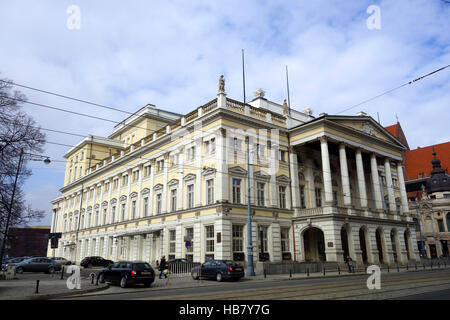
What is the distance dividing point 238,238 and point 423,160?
89.3 metres

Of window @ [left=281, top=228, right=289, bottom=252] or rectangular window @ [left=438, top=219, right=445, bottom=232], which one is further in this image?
rectangular window @ [left=438, top=219, right=445, bottom=232]

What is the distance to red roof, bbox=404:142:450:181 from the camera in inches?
3752

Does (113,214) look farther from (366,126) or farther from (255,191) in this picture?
(366,126)

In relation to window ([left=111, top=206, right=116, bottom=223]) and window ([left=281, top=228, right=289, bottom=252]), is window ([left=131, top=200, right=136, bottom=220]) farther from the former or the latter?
window ([left=281, top=228, right=289, bottom=252])

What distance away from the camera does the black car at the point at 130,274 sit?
18547 millimetres

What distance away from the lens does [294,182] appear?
37.4 metres

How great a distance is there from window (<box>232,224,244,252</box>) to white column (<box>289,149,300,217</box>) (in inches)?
293

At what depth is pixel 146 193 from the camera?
4303cm

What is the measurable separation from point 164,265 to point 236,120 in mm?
15431

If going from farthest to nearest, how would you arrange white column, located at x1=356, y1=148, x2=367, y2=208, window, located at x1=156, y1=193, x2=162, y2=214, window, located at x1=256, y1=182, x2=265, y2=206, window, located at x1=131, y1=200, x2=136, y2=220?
window, located at x1=131, y1=200, x2=136, y2=220, window, located at x1=156, y1=193, x2=162, y2=214, white column, located at x1=356, y1=148, x2=367, y2=208, window, located at x1=256, y1=182, x2=265, y2=206

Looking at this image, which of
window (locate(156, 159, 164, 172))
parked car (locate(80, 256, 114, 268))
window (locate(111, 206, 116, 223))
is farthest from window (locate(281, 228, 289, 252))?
window (locate(111, 206, 116, 223))

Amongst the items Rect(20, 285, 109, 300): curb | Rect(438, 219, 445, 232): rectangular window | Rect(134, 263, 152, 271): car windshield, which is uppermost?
Rect(438, 219, 445, 232): rectangular window
